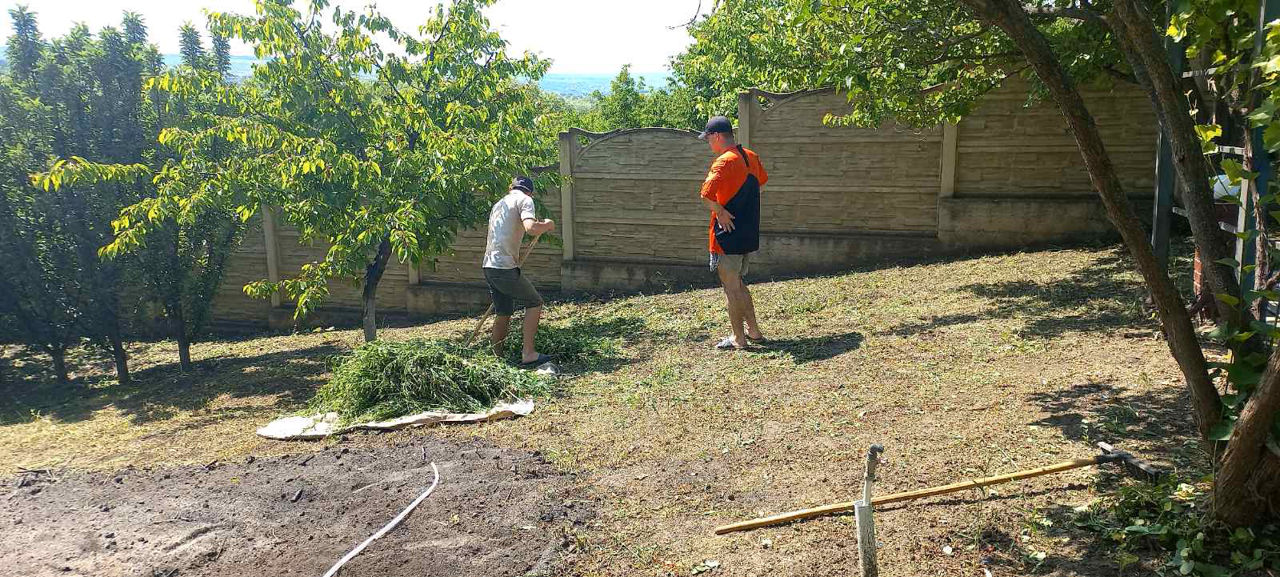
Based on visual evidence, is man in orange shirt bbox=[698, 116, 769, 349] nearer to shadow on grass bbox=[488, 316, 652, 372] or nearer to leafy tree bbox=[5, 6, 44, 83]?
shadow on grass bbox=[488, 316, 652, 372]

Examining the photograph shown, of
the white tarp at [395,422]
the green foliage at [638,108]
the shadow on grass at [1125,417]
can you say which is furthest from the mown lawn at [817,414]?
the green foliage at [638,108]

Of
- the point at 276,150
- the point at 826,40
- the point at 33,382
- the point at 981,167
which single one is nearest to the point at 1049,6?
the point at 826,40

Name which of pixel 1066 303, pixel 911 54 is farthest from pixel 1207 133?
pixel 1066 303

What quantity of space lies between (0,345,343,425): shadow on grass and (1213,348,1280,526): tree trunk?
250 inches

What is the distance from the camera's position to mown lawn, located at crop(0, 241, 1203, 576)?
12.7 feet

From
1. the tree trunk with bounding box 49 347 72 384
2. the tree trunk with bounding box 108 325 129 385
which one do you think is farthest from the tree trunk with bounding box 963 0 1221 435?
the tree trunk with bounding box 49 347 72 384

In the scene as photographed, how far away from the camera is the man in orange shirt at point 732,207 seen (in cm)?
692

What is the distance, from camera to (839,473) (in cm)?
451

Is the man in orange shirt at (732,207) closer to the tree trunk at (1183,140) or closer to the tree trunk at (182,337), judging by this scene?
the tree trunk at (1183,140)

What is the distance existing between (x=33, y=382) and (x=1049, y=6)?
1014cm

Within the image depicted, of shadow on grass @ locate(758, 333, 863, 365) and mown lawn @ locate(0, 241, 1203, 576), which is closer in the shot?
mown lawn @ locate(0, 241, 1203, 576)

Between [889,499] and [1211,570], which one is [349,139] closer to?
[889,499]

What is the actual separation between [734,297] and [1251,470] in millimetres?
4208

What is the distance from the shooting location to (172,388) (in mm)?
8695
